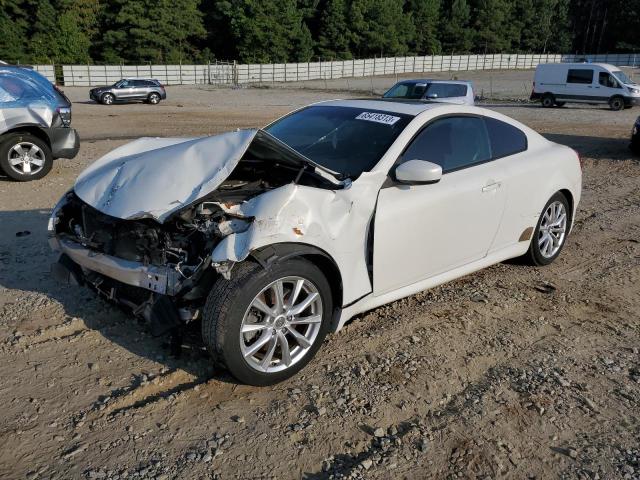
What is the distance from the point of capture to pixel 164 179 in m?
3.65

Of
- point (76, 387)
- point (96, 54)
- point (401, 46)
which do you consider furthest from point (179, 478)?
point (401, 46)

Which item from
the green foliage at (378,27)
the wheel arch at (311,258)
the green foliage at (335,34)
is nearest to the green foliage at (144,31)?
the green foliage at (335,34)

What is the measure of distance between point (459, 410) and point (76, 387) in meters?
2.21

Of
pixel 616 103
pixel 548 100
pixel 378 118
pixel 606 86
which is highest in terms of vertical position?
pixel 378 118

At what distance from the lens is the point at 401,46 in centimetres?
8394

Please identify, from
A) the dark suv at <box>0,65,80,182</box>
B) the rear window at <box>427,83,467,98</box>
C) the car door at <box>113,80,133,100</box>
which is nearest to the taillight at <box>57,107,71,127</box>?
the dark suv at <box>0,65,80,182</box>

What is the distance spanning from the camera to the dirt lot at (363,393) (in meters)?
2.84

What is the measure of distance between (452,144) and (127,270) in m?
2.56

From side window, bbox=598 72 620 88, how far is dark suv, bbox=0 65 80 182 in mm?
24526

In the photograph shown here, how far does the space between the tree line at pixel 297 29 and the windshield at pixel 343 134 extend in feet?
211

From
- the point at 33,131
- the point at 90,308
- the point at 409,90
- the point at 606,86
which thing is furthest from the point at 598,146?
the point at 606,86

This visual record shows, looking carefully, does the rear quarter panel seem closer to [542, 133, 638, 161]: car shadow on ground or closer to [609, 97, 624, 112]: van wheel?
[542, 133, 638, 161]: car shadow on ground

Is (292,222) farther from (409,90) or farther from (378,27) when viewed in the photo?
(378,27)

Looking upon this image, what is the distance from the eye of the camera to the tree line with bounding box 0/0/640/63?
62.9 metres
